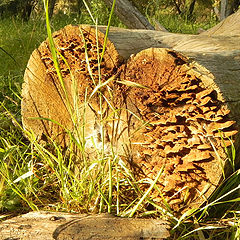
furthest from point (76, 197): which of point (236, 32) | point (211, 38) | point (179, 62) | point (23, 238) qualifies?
point (236, 32)

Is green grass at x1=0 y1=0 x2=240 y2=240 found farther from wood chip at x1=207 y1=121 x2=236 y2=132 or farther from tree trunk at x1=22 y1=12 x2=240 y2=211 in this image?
wood chip at x1=207 y1=121 x2=236 y2=132

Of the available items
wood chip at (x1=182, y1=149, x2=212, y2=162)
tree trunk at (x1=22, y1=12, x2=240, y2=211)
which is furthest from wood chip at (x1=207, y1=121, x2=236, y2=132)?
wood chip at (x1=182, y1=149, x2=212, y2=162)

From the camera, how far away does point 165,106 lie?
1647 mm

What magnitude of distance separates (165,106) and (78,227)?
30.3 inches

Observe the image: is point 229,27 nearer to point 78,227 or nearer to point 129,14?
point 129,14

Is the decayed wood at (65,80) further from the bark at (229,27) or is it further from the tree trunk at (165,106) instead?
the bark at (229,27)

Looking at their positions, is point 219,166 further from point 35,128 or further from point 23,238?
point 35,128

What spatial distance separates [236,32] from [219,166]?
2.05 metres

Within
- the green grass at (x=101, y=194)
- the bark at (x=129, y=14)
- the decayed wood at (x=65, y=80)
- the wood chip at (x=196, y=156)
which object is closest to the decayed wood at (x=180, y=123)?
the wood chip at (x=196, y=156)

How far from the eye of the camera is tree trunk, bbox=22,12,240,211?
1.50 meters

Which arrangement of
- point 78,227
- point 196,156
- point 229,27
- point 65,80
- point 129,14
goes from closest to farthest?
point 78,227
point 196,156
point 65,80
point 229,27
point 129,14

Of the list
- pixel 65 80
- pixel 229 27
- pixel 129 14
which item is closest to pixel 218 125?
pixel 65 80

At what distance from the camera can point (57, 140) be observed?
2172 mm

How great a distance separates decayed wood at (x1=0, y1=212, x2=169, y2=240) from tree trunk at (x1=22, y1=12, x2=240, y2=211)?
257mm
